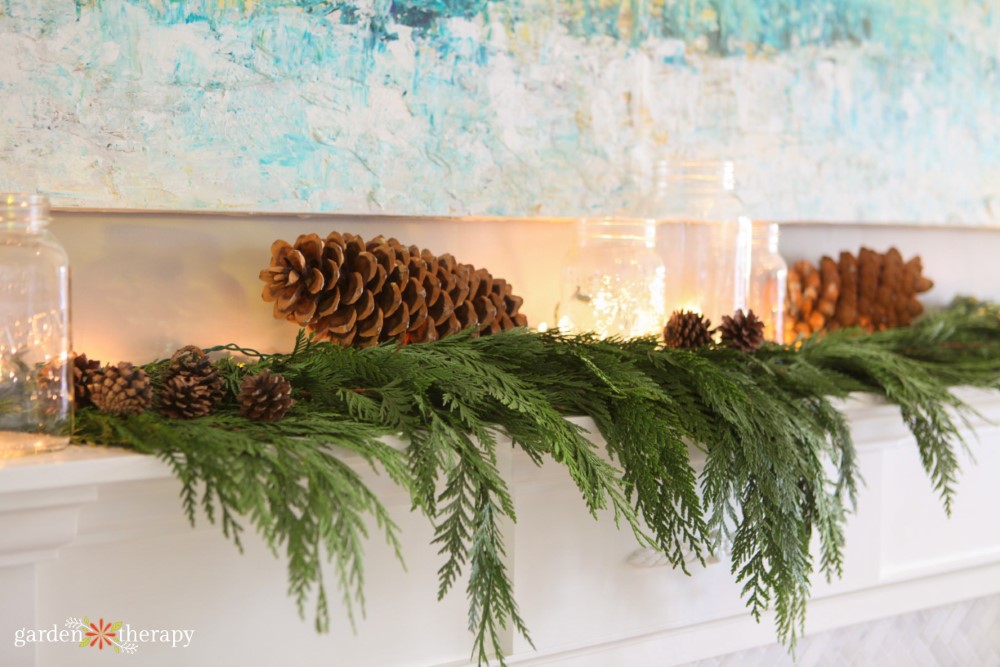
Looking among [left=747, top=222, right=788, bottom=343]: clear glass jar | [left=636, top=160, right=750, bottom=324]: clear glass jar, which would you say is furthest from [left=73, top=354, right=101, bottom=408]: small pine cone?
Result: [left=747, top=222, right=788, bottom=343]: clear glass jar

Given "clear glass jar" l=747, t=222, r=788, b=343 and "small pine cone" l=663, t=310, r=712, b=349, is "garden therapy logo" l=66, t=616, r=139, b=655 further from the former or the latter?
"clear glass jar" l=747, t=222, r=788, b=343

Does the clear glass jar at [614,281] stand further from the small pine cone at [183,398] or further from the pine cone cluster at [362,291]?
the small pine cone at [183,398]

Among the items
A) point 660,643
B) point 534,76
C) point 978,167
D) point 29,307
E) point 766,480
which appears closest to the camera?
point 29,307

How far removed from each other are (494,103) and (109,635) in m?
0.62

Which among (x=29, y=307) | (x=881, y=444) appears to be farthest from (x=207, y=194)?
(x=881, y=444)

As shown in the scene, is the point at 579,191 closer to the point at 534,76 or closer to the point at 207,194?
the point at 534,76

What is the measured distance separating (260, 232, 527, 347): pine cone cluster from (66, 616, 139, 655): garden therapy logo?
28 centimetres

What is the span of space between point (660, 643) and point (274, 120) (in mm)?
622

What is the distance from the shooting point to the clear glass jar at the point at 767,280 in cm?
107

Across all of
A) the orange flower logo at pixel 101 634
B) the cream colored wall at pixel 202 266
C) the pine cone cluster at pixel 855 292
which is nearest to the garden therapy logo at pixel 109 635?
the orange flower logo at pixel 101 634

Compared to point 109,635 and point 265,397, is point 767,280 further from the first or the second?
point 109,635

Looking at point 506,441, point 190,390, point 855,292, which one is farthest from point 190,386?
point 855,292

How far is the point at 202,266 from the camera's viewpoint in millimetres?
833

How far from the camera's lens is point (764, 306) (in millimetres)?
1070
